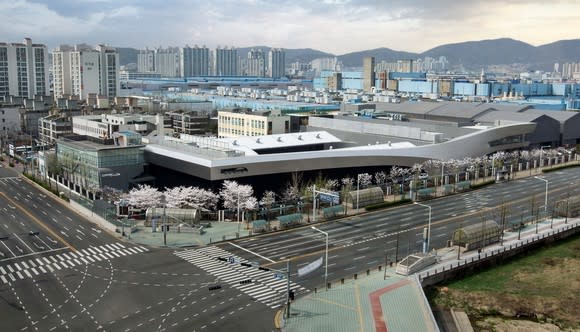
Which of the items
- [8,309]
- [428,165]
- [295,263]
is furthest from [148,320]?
[428,165]

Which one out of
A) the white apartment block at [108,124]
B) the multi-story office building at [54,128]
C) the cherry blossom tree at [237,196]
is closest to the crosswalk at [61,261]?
the cherry blossom tree at [237,196]

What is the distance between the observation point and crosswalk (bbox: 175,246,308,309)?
109ft

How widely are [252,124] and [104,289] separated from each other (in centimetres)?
6172

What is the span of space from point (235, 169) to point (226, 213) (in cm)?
648

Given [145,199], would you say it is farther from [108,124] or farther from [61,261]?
[108,124]

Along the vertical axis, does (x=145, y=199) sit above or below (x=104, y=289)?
above

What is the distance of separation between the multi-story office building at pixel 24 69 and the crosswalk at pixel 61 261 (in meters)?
132

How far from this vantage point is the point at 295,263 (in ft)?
128

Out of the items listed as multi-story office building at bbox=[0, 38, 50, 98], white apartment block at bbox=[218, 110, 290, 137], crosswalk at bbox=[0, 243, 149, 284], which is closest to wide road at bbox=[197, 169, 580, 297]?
crosswalk at bbox=[0, 243, 149, 284]

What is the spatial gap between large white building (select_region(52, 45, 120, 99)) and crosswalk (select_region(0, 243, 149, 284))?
4916 inches

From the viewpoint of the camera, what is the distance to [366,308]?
1206 inches

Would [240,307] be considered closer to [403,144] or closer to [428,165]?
[428,165]

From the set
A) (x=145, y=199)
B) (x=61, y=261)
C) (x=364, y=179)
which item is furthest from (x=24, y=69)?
(x=61, y=261)

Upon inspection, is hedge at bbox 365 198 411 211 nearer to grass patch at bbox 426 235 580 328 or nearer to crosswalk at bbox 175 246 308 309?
grass patch at bbox 426 235 580 328
